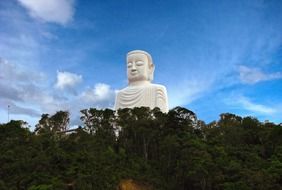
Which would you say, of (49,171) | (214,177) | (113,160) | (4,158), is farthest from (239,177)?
(4,158)

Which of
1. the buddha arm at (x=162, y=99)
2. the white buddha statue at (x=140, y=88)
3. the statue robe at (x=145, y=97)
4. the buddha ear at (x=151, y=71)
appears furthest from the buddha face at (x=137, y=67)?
the buddha arm at (x=162, y=99)

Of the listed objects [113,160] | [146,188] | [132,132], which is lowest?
[146,188]

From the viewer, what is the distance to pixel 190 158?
48.0 ft

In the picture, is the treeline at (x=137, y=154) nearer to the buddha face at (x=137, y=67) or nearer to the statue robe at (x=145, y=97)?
the statue robe at (x=145, y=97)

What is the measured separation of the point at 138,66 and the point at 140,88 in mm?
1248

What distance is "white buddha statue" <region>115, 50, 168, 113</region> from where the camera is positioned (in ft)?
75.8

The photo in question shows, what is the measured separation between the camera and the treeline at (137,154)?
45.4 ft

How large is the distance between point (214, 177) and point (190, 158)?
96cm

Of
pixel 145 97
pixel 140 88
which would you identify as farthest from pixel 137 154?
pixel 140 88

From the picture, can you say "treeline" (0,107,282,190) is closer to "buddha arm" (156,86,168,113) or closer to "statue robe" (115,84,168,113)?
"buddha arm" (156,86,168,113)

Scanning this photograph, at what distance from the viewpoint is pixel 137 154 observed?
16.2m

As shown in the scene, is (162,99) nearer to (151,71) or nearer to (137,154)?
(151,71)

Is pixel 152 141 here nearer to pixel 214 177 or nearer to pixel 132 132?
pixel 132 132

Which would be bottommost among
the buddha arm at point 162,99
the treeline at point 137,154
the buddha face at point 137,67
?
the treeline at point 137,154
